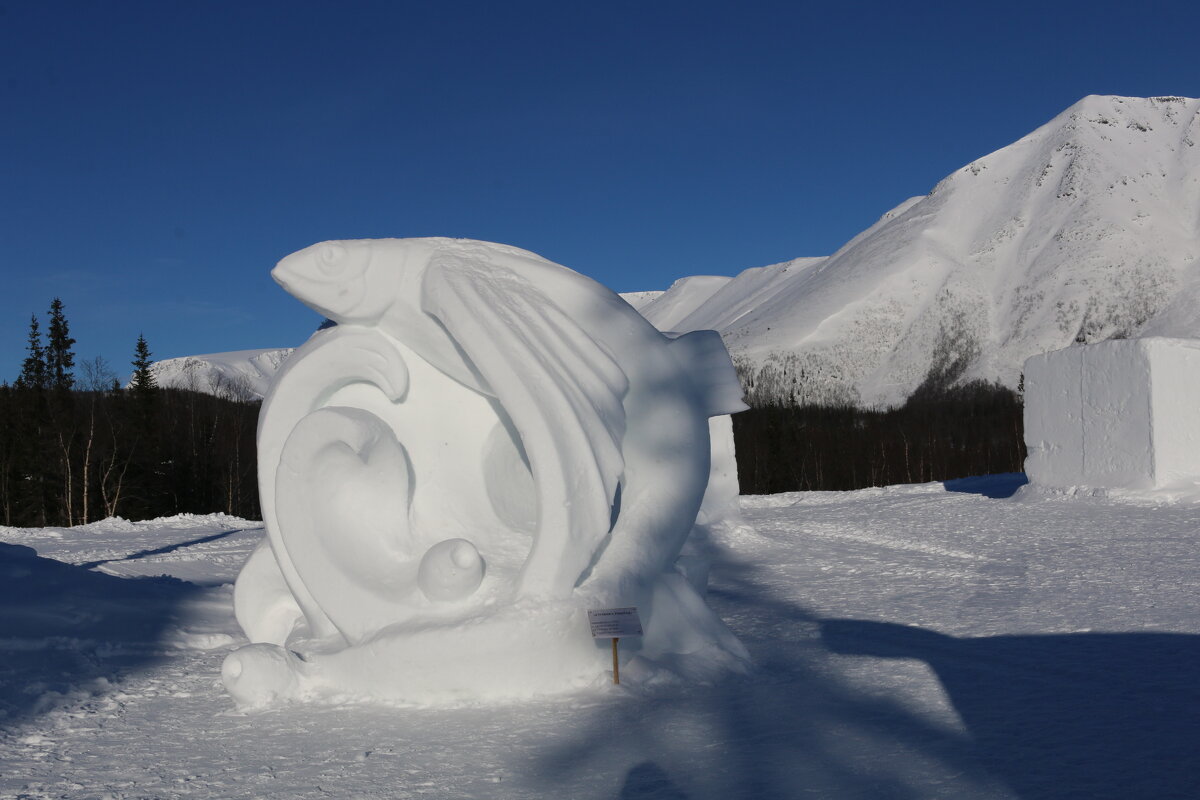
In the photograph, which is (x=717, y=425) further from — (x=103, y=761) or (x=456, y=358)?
(x=103, y=761)

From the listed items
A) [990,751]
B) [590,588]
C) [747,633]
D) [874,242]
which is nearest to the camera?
[990,751]

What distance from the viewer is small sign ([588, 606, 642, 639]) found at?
5391 millimetres

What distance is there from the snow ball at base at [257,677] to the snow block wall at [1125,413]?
1415 centimetres

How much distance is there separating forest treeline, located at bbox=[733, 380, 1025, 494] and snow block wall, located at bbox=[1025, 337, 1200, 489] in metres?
25.5

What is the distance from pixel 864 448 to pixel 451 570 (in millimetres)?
49030

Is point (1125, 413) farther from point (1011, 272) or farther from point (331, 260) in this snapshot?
point (1011, 272)

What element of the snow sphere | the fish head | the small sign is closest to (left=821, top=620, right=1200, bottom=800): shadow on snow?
the small sign

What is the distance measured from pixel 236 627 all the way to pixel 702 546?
668cm

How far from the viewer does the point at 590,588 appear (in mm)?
5789

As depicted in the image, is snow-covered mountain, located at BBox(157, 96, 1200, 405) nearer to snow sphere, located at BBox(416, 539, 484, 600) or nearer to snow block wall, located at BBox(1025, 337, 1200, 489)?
snow block wall, located at BBox(1025, 337, 1200, 489)

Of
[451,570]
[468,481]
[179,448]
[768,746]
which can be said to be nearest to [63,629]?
[468,481]

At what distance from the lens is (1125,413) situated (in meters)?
15.1

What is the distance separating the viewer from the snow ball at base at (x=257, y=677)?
17.9 feet

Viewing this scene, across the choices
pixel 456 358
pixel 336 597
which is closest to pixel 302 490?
pixel 336 597
